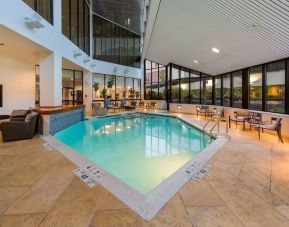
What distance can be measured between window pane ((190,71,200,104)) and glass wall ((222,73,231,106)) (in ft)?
7.71

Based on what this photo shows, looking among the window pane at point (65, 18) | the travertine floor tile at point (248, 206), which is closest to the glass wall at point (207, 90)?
the window pane at point (65, 18)

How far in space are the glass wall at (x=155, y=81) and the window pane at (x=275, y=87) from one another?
33.5ft

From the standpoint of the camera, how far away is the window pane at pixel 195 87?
13.8m

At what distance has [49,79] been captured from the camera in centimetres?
814

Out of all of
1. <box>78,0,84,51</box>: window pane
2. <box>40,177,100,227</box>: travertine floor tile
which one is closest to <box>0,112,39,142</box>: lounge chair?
<box>40,177,100,227</box>: travertine floor tile

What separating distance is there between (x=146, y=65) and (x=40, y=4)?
515 inches

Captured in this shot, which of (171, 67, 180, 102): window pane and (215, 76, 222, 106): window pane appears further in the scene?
(171, 67, 180, 102): window pane

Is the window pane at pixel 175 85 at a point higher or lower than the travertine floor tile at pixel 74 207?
higher

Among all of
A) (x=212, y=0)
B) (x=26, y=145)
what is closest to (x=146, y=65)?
(x=212, y=0)

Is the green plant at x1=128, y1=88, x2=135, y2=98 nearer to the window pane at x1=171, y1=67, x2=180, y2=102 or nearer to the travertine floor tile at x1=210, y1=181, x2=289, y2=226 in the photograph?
the window pane at x1=171, y1=67, x2=180, y2=102

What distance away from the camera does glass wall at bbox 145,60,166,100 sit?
58.5 ft

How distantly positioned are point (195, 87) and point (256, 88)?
18.6 feet

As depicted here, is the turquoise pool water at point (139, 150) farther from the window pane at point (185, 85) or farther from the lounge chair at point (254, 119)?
the window pane at point (185, 85)

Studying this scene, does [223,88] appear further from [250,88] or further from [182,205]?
[182,205]
